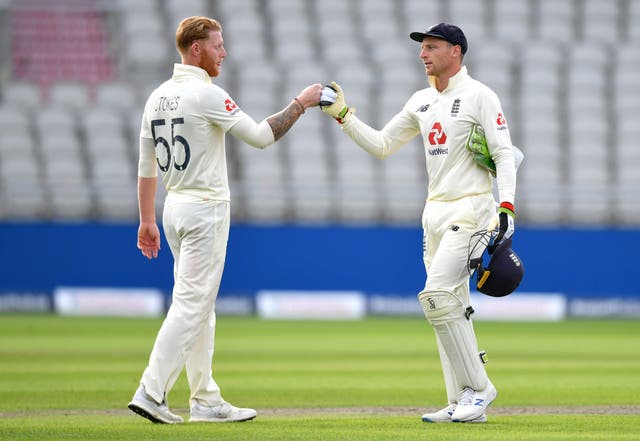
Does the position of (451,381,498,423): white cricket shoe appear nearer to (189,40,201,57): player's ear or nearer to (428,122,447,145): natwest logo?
(428,122,447,145): natwest logo

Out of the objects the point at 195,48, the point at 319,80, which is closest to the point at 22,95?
the point at 319,80

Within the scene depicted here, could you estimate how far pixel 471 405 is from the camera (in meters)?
7.25

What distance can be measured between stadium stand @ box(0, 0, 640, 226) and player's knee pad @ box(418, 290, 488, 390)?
1145cm

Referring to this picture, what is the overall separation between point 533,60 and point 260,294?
6908 millimetres

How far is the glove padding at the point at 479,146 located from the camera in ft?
24.1

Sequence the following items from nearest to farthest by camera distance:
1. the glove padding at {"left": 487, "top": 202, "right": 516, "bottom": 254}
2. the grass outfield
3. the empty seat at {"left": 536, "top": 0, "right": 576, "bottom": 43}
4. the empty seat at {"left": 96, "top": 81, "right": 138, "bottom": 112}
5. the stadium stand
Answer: the grass outfield → the glove padding at {"left": 487, "top": 202, "right": 516, "bottom": 254} → the stadium stand → the empty seat at {"left": 96, "top": 81, "right": 138, "bottom": 112} → the empty seat at {"left": 536, "top": 0, "right": 576, "bottom": 43}

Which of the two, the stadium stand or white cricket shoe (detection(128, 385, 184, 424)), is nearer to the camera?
white cricket shoe (detection(128, 385, 184, 424))

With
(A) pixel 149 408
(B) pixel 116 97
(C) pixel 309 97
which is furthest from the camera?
(B) pixel 116 97

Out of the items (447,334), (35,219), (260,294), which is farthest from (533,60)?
(447,334)

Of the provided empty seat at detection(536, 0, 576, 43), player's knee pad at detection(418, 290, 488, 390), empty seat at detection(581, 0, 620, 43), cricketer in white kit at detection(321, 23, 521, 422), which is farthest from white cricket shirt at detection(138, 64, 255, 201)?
empty seat at detection(581, 0, 620, 43)

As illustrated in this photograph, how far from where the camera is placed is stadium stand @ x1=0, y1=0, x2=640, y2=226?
18.8 metres

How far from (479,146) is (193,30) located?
179 centimetres

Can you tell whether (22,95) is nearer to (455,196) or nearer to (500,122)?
(455,196)

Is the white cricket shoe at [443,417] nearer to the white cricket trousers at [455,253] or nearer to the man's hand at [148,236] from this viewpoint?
the white cricket trousers at [455,253]
